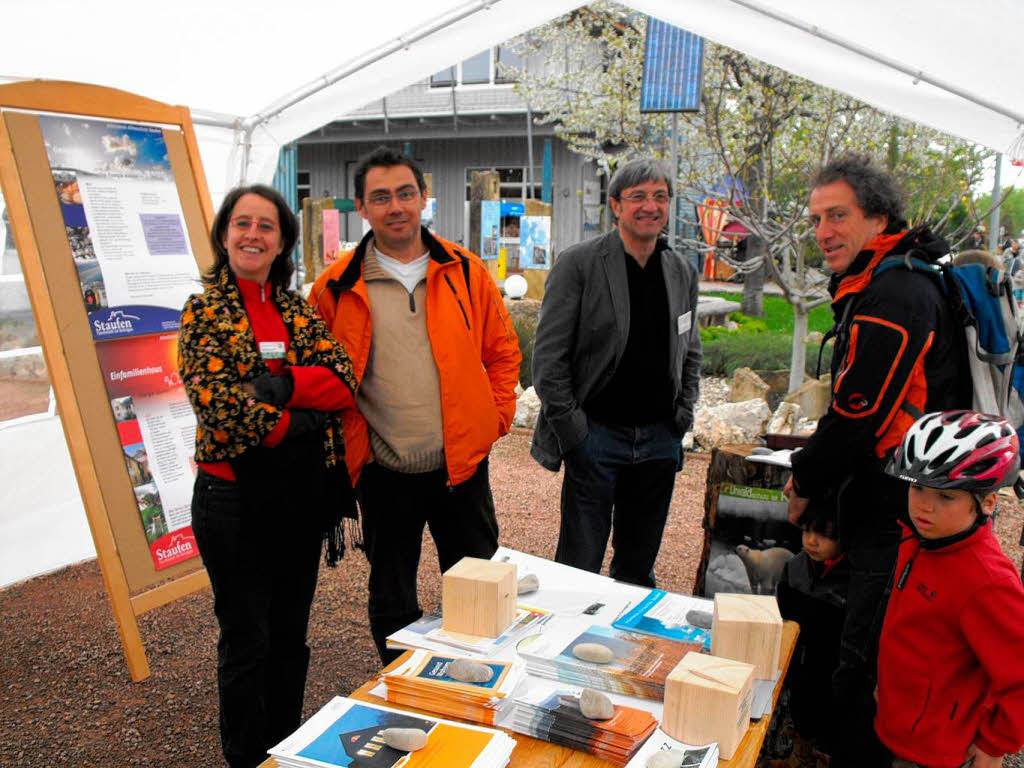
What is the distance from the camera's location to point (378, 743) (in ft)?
4.79

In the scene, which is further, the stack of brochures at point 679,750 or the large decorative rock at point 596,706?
the large decorative rock at point 596,706

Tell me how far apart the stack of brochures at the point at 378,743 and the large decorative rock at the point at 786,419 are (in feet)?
19.9

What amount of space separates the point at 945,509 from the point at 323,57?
348cm

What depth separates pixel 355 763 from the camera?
1.40 m

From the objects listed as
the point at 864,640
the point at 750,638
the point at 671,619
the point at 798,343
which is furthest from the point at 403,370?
the point at 798,343

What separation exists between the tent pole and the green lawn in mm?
8151

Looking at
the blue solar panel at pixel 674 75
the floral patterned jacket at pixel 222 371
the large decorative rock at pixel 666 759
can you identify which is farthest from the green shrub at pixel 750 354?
the large decorative rock at pixel 666 759

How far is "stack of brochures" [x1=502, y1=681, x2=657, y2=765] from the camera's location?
1.51 meters

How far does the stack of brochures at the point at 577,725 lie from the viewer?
1506 mm

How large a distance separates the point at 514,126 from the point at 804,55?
17.7m

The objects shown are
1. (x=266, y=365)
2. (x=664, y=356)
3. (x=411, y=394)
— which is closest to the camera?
(x=266, y=365)

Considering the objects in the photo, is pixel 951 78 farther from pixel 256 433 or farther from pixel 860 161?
pixel 256 433

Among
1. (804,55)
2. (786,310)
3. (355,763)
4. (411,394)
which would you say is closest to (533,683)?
(355,763)

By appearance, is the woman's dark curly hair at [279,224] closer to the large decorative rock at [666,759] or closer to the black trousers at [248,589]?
the black trousers at [248,589]
